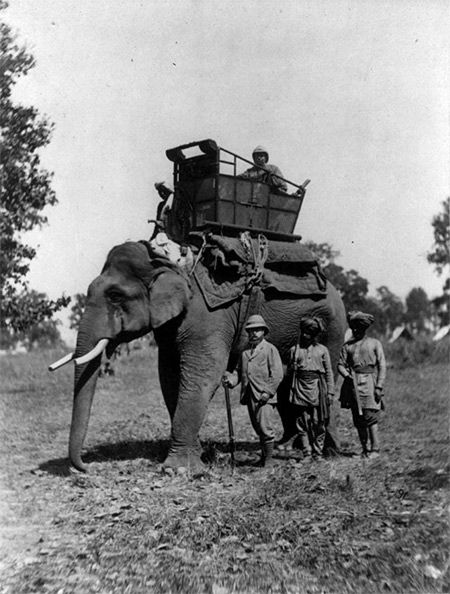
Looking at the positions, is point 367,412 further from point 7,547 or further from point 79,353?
point 7,547

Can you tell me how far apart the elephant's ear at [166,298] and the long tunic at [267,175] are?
8.03 feet

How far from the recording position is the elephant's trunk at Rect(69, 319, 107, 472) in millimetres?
7828

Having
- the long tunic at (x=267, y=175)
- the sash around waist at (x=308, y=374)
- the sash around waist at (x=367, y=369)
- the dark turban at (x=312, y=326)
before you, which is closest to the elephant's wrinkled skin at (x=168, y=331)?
the dark turban at (x=312, y=326)

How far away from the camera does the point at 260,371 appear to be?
8.75 m

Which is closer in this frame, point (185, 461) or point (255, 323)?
point (185, 461)

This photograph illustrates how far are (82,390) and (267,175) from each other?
456cm

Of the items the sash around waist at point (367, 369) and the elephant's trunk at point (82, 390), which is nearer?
the elephant's trunk at point (82, 390)

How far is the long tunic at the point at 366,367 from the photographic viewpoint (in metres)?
8.95

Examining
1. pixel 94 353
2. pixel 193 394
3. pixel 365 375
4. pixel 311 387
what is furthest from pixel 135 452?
pixel 365 375

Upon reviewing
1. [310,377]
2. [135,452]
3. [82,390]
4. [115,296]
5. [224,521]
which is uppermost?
[115,296]

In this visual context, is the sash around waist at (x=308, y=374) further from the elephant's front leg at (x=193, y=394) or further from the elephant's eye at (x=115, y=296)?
the elephant's eye at (x=115, y=296)

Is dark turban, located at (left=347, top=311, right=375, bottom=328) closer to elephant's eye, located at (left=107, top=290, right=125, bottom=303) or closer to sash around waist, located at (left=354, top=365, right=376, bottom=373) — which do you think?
sash around waist, located at (left=354, top=365, right=376, bottom=373)

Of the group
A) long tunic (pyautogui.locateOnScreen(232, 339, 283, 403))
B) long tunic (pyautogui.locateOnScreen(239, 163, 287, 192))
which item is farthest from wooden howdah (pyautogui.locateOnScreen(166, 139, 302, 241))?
long tunic (pyautogui.locateOnScreen(232, 339, 283, 403))

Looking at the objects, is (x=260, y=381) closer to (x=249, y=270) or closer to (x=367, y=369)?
(x=367, y=369)
